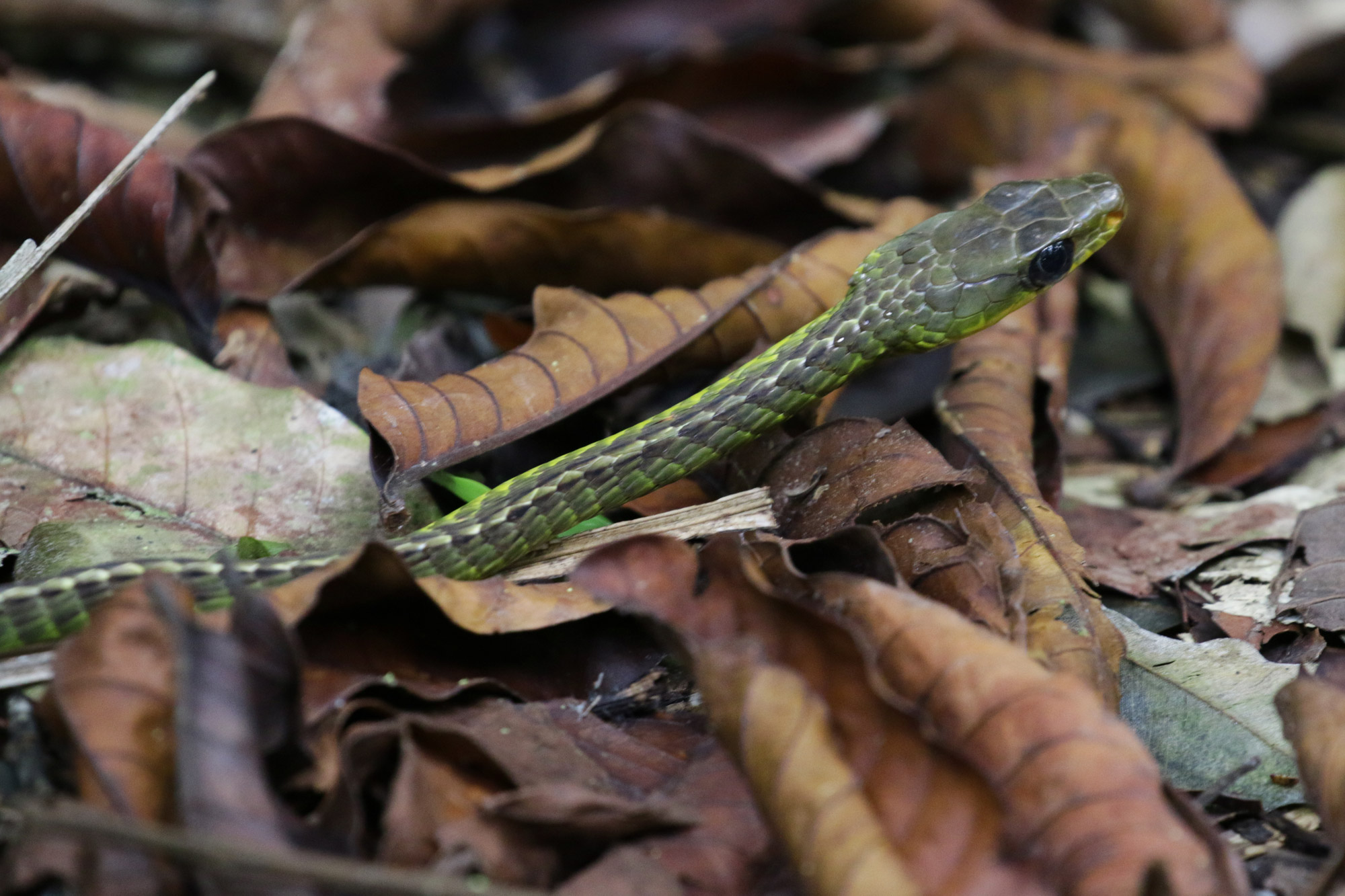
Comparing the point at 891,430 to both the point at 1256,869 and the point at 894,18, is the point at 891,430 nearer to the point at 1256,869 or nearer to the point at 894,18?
the point at 1256,869

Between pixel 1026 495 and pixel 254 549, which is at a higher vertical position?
pixel 254 549

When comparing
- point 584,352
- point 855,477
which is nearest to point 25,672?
point 584,352

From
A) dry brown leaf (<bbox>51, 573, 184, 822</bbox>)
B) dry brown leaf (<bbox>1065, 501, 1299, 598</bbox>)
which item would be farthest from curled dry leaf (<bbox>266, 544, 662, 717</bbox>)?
dry brown leaf (<bbox>1065, 501, 1299, 598</bbox>)

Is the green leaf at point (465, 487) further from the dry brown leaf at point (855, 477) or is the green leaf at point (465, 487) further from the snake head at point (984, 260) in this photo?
the snake head at point (984, 260)

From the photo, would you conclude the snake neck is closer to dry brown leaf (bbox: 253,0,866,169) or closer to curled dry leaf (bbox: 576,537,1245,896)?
curled dry leaf (bbox: 576,537,1245,896)

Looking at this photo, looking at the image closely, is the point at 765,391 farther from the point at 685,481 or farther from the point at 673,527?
the point at 673,527

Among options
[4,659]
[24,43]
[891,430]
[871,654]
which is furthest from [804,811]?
[24,43]

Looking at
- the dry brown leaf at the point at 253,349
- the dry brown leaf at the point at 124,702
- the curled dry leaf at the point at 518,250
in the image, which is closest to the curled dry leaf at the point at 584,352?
→ the curled dry leaf at the point at 518,250
